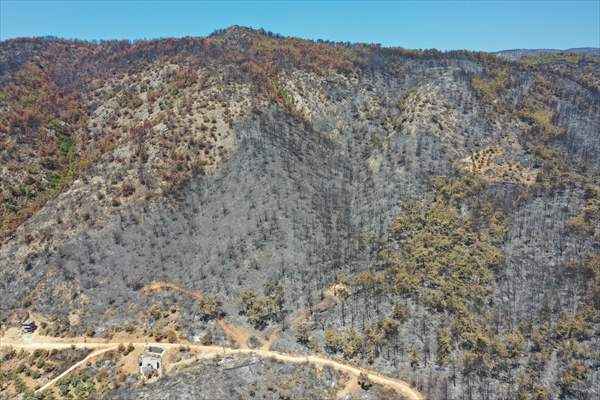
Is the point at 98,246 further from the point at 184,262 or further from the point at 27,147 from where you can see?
the point at 27,147

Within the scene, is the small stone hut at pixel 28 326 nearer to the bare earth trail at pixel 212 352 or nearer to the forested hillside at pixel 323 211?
the bare earth trail at pixel 212 352

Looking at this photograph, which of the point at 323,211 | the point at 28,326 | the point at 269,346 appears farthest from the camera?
the point at 323,211

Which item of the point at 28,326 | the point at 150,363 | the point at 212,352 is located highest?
the point at 28,326

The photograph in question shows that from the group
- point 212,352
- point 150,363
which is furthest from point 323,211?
point 150,363

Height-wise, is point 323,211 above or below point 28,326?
above

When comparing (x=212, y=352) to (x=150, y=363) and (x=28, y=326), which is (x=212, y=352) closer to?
(x=150, y=363)

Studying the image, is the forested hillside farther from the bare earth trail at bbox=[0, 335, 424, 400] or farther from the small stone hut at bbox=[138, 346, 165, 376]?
the small stone hut at bbox=[138, 346, 165, 376]

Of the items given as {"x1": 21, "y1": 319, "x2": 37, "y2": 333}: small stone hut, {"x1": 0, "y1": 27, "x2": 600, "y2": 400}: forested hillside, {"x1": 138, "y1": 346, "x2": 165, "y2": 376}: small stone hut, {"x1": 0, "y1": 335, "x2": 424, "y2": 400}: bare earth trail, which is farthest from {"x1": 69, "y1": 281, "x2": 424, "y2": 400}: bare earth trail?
{"x1": 138, "y1": 346, "x2": 165, "y2": 376}: small stone hut

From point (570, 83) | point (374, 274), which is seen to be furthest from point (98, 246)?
point (570, 83)
